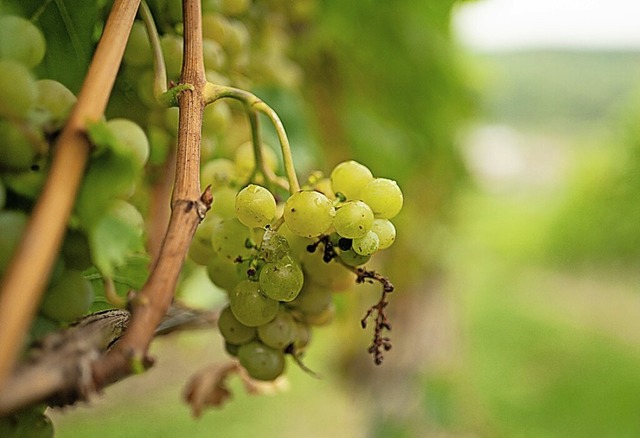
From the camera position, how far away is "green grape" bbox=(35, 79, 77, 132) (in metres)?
0.29

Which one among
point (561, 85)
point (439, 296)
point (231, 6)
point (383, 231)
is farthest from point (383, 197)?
point (561, 85)

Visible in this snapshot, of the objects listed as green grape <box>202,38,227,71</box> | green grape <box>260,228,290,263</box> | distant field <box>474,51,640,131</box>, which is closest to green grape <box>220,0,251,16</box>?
green grape <box>202,38,227,71</box>

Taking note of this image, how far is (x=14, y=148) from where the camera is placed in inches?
10.8

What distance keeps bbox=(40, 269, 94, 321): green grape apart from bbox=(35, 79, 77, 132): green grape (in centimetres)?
7

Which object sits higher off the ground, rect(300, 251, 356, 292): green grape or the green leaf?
the green leaf

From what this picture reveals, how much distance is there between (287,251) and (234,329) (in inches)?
3.2

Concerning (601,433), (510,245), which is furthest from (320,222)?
(510,245)

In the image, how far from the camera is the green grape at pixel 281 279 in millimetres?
366

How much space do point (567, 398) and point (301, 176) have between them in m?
3.52

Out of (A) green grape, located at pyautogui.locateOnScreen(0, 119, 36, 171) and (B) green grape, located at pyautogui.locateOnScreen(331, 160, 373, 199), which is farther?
(B) green grape, located at pyautogui.locateOnScreen(331, 160, 373, 199)

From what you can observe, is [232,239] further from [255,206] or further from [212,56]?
[212,56]

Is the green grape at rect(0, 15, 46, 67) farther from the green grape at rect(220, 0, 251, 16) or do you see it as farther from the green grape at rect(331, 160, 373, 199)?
the green grape at rect(220, 0, 251, 16)

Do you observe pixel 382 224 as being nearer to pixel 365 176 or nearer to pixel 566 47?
pixel 365 176

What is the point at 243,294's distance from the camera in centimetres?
39
